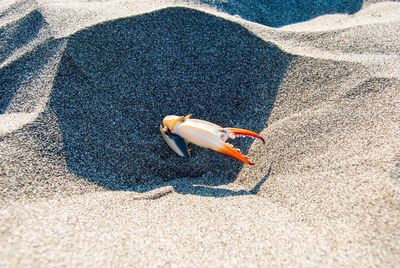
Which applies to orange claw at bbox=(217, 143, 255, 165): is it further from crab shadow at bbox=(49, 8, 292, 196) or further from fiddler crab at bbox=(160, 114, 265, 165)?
crab shadow at bbox=(49, 8, 292, 196)

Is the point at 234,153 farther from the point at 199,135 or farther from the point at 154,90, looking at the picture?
the point at 154,90

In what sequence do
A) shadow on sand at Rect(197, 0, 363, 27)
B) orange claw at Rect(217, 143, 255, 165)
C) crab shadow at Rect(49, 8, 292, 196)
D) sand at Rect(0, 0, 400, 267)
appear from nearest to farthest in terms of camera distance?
sand at Rect(0, 0, 400, 267)
orange claw at Rect(217, 143, 255, 165)
crab shadow at Rect(49, 8, 292, 196)
shadow on sand at Rect(197, 0, 363, 27)

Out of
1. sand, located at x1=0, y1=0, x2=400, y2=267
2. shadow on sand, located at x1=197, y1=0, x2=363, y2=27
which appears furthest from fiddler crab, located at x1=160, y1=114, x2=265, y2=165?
shadow on sand, located at x1=197, y1=0, x2=363, y2=27

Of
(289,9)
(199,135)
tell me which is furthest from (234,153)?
(289,9)

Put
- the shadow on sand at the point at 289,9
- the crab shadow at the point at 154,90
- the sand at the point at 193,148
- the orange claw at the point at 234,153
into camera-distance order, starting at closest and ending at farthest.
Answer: the sand at the point at 193,148
the orange claw at the point at 234,153
the crab shadow at the point at 154,90
the shadow on sand at the point at 289,9

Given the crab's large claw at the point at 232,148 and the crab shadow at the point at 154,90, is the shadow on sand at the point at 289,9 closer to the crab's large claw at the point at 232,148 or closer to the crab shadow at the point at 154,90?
the crab shadow at the point at 154,90

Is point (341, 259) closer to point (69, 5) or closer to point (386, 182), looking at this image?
point (386, 182)

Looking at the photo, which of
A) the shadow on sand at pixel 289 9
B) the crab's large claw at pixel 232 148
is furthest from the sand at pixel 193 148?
the shadow on sand at pixel 289 9

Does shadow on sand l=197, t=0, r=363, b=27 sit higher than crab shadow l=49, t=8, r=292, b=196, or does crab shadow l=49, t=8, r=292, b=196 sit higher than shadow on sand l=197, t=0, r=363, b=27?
crab shadow l=49, t=8, r=292, b=196
